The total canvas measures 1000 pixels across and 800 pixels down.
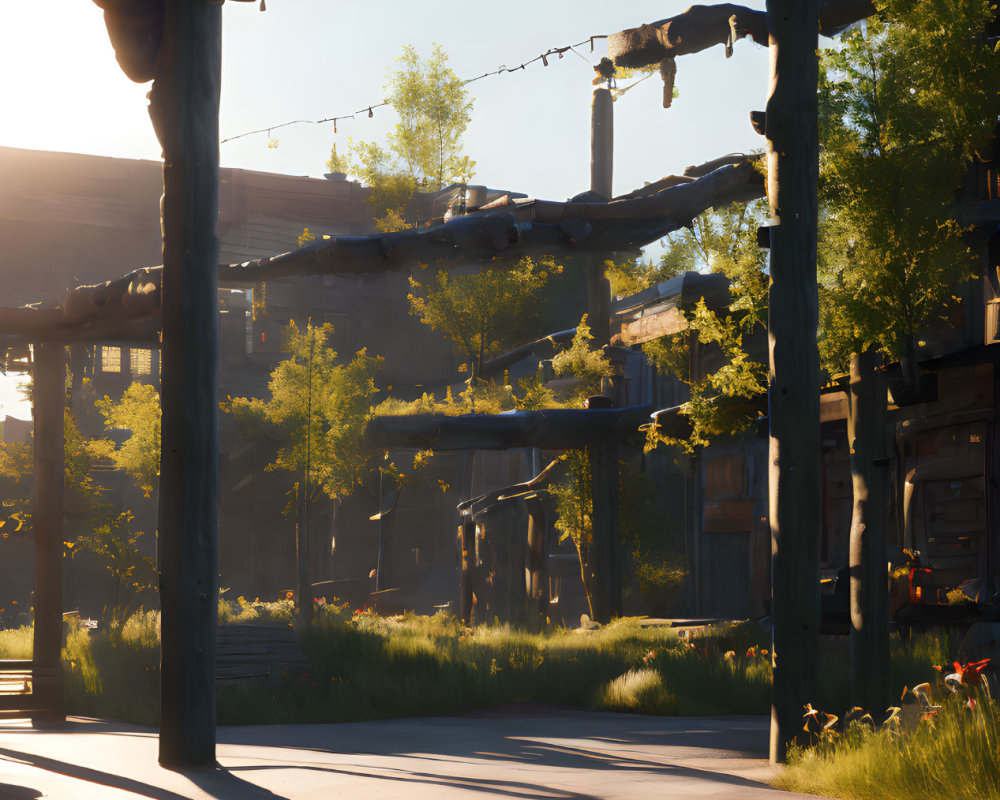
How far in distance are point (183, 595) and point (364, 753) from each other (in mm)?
2172

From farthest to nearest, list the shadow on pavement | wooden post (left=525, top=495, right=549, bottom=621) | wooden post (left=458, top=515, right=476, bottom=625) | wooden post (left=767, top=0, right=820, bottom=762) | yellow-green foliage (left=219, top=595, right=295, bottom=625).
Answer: wooden post (left=458, top=515, right=476, bottom=625)
wooden post (left=525, top=495, right=549, bottom=621)
yellow-green foliage (left=219, top=595, right=295, bottom=625)
wooden post (left=767, top=0, right=820, bottom=762)
the shadow on pavement

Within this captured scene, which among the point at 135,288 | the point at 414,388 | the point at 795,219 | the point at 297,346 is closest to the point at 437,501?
the point at 414,388

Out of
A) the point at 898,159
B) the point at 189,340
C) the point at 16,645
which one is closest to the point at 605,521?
the point at 16,645

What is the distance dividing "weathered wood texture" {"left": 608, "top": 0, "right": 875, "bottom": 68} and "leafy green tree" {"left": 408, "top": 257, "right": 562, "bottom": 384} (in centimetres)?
1829

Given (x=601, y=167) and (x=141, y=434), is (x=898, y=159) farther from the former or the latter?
(x=141, y=434)

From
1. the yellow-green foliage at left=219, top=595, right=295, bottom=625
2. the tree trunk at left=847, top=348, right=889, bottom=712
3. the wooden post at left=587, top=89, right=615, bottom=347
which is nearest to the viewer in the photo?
the tree trunk at left=847, top=348, right=889, bottom=712

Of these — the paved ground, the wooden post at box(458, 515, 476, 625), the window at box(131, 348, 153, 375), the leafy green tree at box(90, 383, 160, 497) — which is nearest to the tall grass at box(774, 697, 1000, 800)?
the paved ground

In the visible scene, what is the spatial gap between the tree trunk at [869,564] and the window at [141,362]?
122 feet

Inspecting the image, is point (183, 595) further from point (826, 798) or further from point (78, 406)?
point (78, 406)

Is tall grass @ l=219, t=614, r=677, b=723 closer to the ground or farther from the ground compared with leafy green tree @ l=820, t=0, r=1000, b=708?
closer to the ground

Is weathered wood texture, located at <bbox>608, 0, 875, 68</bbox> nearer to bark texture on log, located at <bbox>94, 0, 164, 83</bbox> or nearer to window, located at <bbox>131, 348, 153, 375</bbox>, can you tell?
bark texture on log, located at <bbox>94, 0, 164, 83</bbox>

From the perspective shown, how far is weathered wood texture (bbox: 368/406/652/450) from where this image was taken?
1764 centimetres

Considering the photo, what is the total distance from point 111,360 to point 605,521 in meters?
29.5

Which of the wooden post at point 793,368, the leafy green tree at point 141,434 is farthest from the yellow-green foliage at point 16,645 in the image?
the wooden post at point 793,368
